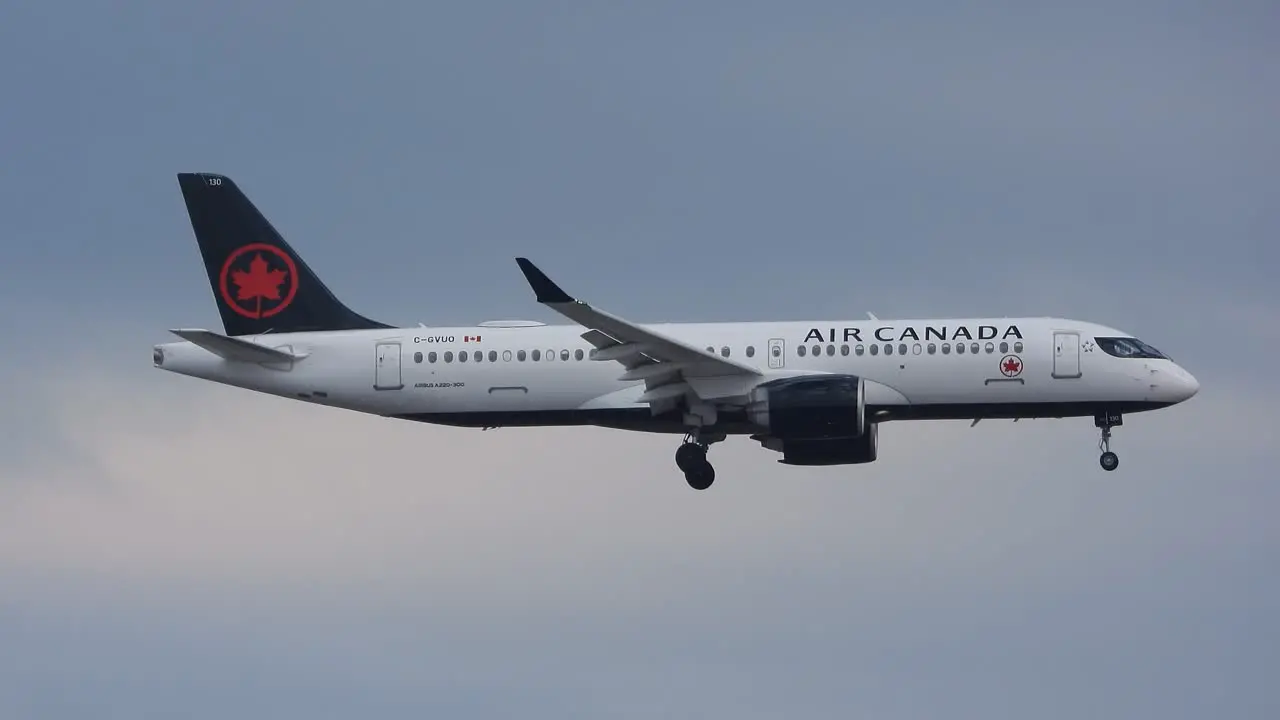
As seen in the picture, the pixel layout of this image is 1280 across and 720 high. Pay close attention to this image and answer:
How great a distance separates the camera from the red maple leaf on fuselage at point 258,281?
73438mm

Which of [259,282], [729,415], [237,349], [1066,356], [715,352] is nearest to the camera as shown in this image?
[1066,356]

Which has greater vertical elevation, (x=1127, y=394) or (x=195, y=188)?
(x=195, y=188)

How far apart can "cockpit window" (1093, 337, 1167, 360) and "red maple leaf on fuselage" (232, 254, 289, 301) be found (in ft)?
82.6

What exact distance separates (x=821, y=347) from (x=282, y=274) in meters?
17.5

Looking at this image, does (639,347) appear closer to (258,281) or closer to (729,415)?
(729,415)

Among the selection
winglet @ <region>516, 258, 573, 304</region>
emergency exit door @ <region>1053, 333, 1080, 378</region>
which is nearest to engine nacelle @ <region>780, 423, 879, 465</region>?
emergency exit door @ <region>1053, 333, 1080, 378</region>

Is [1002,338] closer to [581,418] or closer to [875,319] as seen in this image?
[875,319]

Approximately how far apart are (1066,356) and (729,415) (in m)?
9.74

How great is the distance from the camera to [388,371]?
70.8m

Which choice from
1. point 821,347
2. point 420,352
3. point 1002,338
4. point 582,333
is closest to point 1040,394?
Answer: point 1002,338

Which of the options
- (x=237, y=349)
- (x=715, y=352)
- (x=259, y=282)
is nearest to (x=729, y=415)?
(x=715, y=352)

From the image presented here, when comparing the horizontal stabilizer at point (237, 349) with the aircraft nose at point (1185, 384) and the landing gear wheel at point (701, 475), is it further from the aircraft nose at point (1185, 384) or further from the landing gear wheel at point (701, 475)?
the aircraft nose at point (1185, 384)

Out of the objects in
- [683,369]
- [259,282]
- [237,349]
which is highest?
[259,282]

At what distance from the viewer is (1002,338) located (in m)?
67.2
